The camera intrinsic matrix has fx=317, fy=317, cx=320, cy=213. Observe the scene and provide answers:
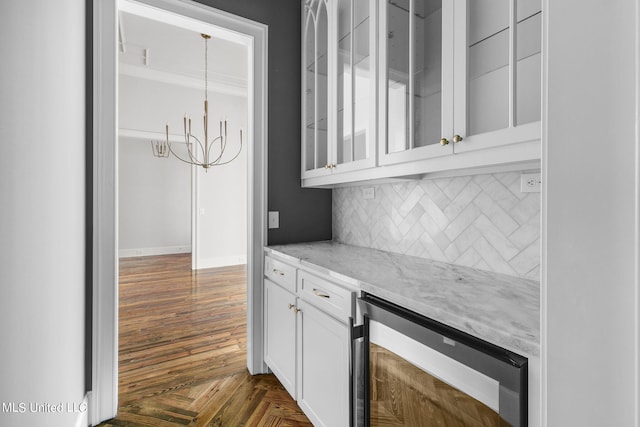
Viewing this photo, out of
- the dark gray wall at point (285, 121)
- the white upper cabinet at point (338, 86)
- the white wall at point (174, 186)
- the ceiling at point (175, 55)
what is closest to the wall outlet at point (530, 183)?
the white upper cabinet at point (338, 86)

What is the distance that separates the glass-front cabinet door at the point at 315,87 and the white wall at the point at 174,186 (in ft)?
12.6

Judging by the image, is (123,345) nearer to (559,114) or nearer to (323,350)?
(323,350)

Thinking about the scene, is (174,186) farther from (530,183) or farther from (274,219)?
(530,183)

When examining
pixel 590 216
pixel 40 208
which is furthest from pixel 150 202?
pixel 590 216

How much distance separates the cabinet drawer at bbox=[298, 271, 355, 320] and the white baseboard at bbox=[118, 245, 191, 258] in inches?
252

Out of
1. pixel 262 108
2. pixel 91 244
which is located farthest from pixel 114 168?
pixel 262 108

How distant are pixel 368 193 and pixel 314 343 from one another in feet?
3.23

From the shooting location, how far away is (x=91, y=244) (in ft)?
5.50

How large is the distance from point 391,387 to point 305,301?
24.1 inches

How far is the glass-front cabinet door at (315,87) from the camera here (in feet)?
6.39

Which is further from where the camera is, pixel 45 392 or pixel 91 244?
pixel 91 244

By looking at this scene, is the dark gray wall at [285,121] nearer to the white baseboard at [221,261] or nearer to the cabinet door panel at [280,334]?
the cabinet door panel at [280,334]

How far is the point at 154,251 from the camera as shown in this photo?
23.0 feet

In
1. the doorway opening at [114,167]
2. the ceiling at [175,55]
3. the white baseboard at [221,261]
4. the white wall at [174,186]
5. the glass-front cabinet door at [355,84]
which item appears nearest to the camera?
the glass-front cabinet door at [355,84]
